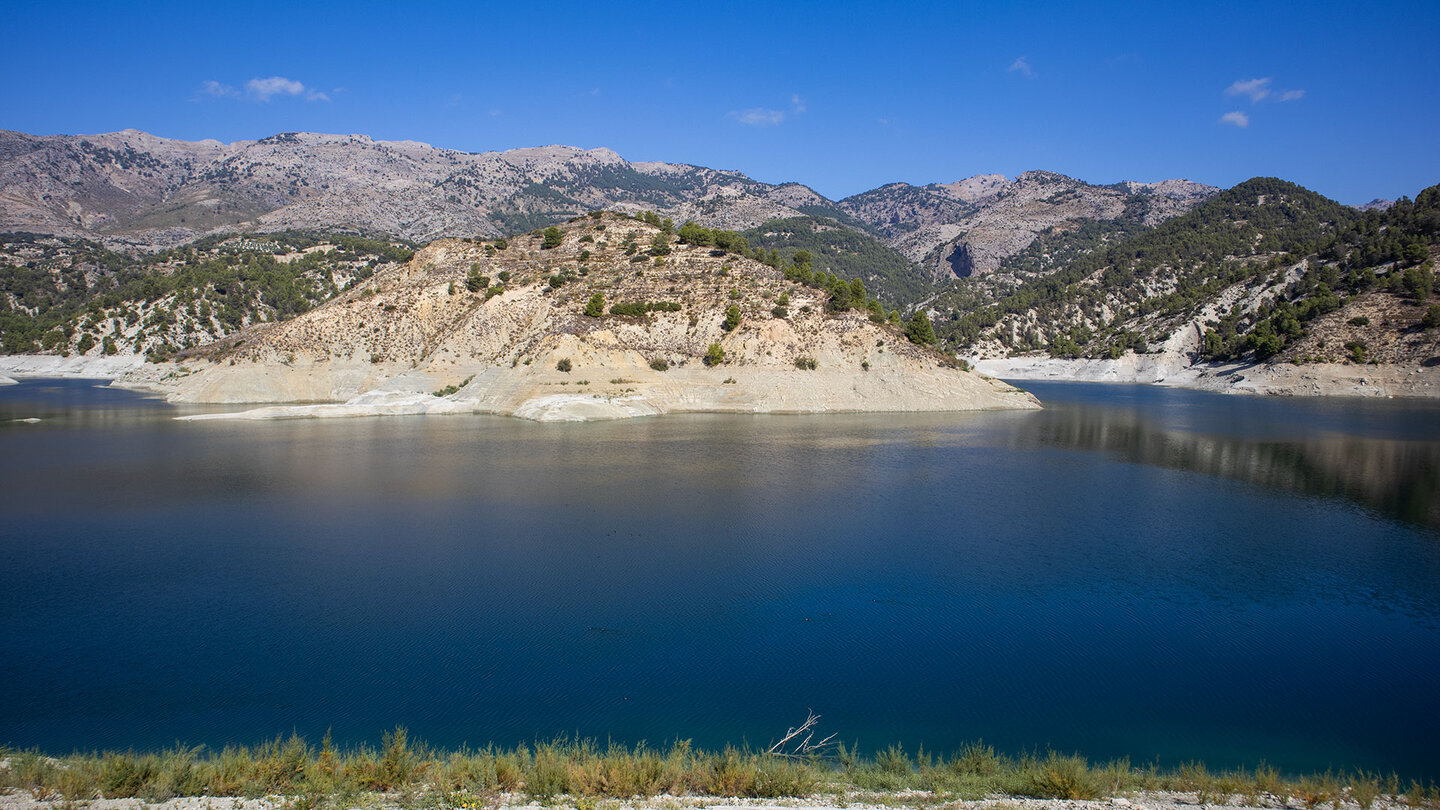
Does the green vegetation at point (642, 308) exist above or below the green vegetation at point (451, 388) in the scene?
above

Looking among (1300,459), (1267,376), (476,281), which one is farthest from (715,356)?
(1267,376)

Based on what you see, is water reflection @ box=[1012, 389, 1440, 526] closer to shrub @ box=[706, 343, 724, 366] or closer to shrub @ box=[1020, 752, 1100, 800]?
shrub @ box=[706, 343, 724, 366]

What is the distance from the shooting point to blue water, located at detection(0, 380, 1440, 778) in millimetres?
11727

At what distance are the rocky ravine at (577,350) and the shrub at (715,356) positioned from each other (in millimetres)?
373

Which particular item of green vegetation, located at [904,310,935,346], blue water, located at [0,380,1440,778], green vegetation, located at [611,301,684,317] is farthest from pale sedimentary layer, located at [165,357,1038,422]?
blue water, located at [0,380,1440,778]

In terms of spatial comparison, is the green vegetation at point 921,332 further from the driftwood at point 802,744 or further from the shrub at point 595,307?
the driftwood at point 802,744

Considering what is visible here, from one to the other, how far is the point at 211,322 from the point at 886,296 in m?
121

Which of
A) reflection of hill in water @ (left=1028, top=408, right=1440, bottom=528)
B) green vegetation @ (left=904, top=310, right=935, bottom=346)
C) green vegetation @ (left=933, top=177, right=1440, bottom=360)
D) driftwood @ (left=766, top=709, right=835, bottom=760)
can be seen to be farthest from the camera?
green vegetation @ (left=933, top=177, right=1440, bottom=360)

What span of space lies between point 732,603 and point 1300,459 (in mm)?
31495

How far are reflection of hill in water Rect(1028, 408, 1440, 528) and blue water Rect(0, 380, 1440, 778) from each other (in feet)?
1.02

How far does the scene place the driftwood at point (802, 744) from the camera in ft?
34.1

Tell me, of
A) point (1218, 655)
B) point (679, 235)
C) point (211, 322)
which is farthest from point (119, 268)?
point (1218, 655)

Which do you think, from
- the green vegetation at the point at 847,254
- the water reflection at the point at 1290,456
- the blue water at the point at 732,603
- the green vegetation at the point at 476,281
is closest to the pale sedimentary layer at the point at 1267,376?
the water reflection at the point at 1290,456

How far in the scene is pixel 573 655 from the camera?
13.9 metres
